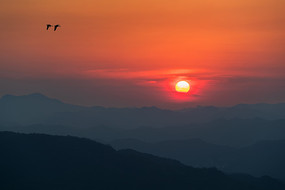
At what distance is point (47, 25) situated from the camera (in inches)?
4402
